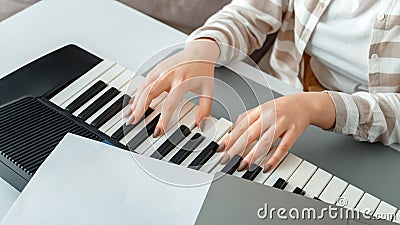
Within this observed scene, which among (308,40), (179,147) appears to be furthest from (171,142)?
(308,40)

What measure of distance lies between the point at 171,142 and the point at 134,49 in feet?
0.89

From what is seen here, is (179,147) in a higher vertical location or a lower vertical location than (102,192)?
lower

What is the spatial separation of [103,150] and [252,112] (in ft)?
0.85

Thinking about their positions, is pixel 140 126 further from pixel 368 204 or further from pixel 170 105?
pixel 368 204

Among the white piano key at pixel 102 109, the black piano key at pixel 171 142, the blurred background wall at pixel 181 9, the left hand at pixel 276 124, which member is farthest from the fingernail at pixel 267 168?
the blurred background wall at pixel 181 9

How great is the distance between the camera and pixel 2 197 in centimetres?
69

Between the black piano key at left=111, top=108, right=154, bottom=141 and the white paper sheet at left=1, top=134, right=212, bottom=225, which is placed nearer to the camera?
the white paper sheet at left=1, top=134, right=212, bottom=225

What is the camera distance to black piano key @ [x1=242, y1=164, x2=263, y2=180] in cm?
70

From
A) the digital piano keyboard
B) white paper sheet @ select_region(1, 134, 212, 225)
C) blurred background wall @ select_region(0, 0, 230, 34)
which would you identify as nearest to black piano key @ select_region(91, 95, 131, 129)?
the digital piano keyboard

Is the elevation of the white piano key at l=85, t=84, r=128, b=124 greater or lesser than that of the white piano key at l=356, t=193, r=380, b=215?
greater

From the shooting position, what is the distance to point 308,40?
1.01 metres

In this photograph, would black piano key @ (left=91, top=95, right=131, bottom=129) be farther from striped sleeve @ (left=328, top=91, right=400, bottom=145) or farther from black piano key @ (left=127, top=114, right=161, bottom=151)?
striped sleeve @ (left=328, top=91, right=400, bottom=145)

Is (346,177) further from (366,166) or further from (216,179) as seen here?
(216,179)

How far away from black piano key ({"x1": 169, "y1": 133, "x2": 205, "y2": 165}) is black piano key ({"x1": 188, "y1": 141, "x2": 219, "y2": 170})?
1 cm
